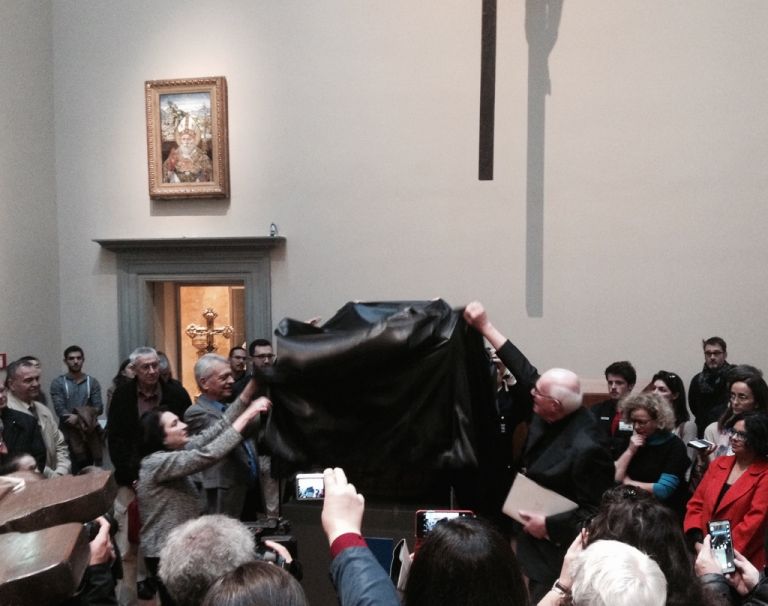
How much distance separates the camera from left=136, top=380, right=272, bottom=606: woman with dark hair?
3.88m

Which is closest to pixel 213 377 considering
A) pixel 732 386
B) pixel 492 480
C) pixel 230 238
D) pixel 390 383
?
pixel 390 383

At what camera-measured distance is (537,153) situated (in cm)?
866

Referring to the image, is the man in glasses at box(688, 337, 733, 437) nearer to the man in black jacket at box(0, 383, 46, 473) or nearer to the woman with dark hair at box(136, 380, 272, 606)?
the woman with dark hair at box(136, 380, 272, 606)

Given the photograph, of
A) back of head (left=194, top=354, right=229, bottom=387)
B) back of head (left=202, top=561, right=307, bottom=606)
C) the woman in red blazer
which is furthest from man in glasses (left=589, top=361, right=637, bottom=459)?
back of head (left=202, top=561, right=307, bottom=606)

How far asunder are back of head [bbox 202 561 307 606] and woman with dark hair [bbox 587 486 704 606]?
1.08m

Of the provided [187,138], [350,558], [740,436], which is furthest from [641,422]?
[187,138]

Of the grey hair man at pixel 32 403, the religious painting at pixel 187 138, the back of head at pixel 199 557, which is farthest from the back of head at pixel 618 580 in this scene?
the religious painting at pixel 187 138

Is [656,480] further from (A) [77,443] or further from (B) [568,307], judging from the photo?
(A) [77,443]

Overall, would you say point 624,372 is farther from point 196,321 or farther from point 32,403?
point 196,321

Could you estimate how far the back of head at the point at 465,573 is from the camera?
1.64 meters

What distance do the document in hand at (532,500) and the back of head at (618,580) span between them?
1.68m

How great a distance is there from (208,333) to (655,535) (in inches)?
324

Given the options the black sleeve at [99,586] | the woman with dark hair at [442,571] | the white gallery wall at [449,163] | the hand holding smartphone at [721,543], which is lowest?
the black sleeve at [99,586]

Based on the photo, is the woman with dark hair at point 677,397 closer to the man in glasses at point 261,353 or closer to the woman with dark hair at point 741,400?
the woman with dark hair at point 741,400
